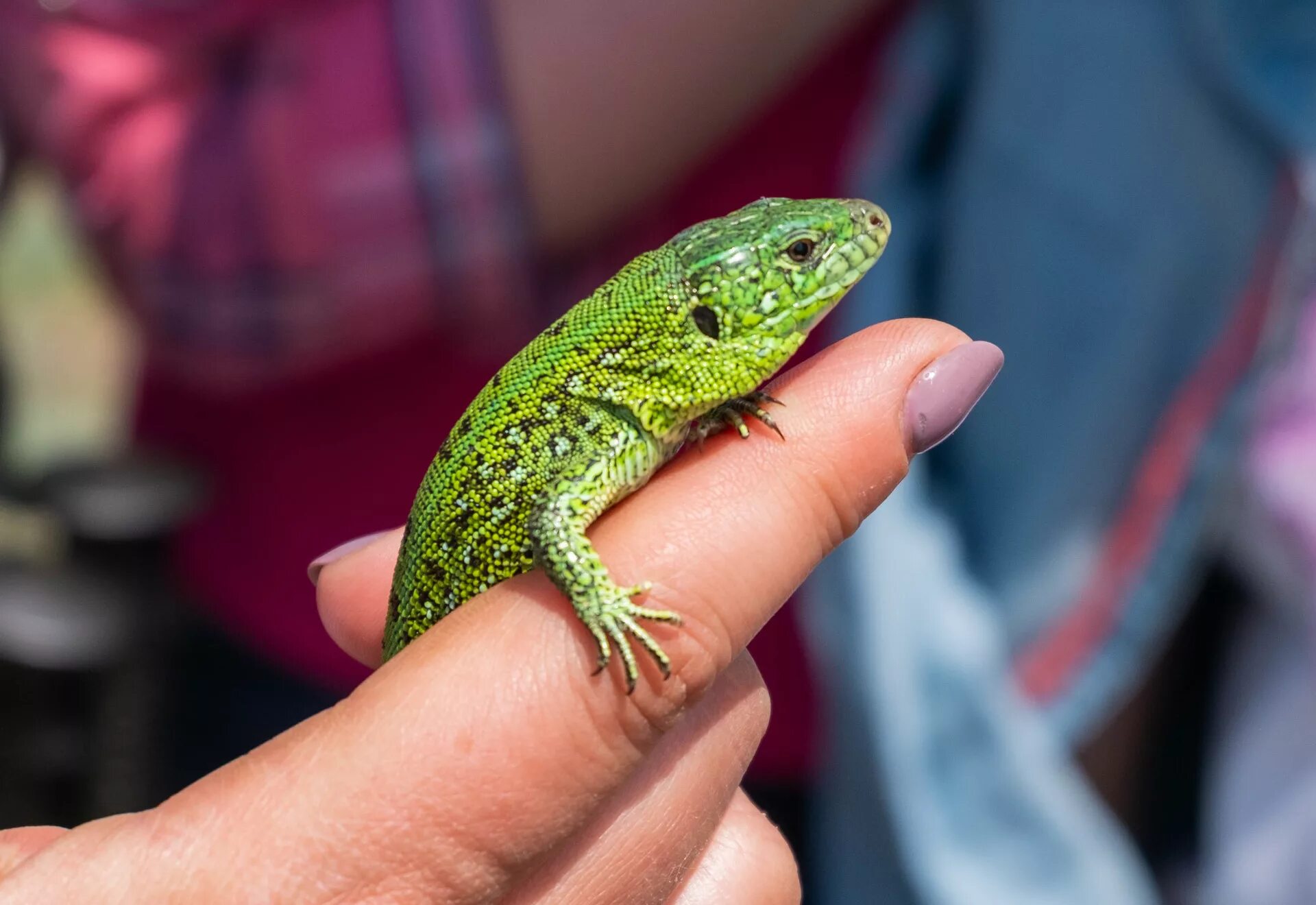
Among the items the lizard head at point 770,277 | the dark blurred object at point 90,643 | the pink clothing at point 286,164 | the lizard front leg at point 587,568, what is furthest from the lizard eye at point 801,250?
the dark blurred object at point 90,643

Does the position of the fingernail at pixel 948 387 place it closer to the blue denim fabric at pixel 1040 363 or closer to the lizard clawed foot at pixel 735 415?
the lizard clawed foot at pixel 735 415

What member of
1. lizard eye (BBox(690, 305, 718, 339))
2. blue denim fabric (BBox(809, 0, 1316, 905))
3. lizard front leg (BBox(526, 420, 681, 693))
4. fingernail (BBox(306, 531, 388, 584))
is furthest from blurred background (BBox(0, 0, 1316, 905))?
lizard front leg (BBox(526, 420, 681, 693))

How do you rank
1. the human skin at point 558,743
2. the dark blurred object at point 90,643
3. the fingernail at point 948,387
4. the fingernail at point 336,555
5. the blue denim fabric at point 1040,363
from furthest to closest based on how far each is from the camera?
the dark blurred object at point 90,643, the blue denim fabric at point 1040,363, the fingernail at point 336,555, the fingernail at point 948,387, the human skin at point 558,743

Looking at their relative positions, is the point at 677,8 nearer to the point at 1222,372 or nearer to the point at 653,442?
the point at 653,442

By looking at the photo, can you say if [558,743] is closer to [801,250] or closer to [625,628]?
[625,628]

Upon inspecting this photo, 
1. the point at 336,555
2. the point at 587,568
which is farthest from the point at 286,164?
the point at 587,568

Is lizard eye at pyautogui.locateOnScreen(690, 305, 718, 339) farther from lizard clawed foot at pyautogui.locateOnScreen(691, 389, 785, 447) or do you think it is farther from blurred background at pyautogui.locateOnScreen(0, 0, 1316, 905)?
blurred background at pyautogui.locateOnScreen(0, 0, 1316, 905)
